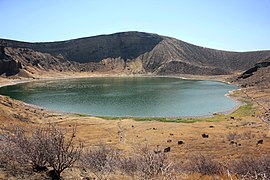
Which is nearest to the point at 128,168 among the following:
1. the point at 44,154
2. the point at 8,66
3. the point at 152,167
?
the point at 152,167

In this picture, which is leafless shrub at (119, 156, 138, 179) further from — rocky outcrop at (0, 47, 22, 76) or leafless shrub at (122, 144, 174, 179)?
rocky outcrop at (0, 47, 22, 76)

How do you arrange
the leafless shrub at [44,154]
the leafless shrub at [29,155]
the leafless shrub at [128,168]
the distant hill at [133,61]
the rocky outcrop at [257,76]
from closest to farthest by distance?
the leafless shrub at [44,154] → the leafless shrub at [29,155] → the leafless shrub at [128,168] → the rocky outcrop at [257,76] → the distant hill at [133,61]

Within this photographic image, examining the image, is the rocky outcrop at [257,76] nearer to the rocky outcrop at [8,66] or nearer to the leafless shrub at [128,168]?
the leafless shrub at [128,168]

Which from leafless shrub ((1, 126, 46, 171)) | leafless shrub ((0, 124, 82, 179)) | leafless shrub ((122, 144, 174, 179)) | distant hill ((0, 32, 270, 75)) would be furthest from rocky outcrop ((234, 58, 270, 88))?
leafless shrub ((1, 126, 46, 171))

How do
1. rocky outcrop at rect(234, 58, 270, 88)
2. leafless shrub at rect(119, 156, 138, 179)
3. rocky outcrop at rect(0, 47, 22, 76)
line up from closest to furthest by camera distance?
1. leafless shrub at rect(119, 156, 138, 179)
2. rocky outcrop at rect(234, 58, 270, 88)
3. rocky outcrop at rect(0, 47, 22, 76)

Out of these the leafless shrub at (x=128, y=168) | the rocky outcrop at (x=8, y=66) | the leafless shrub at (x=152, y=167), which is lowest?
the leafless shrub at (x=128, y=168)

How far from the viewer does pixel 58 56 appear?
191125 mm

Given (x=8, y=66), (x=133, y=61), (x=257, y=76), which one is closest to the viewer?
(x=257, y=76)

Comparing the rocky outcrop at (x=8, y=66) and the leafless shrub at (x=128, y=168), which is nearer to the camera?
the leafless shrub at (x=128, y=168)

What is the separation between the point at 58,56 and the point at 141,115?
149 m

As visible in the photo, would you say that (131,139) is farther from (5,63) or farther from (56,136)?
(5,63)

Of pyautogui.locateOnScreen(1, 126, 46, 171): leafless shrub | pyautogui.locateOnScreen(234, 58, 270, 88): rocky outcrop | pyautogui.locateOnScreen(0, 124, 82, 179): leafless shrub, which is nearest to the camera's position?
pyautogui.locateOnScreen(0, 124, 82, 179): leafless shrub

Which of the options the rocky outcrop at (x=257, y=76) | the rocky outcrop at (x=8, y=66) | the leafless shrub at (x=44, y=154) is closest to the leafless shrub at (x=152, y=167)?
the leafless shrub at (x=44, y=154)

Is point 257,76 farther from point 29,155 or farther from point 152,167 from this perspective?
point 29,155
